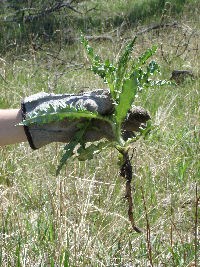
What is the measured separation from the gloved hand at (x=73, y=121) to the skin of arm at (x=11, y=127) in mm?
39

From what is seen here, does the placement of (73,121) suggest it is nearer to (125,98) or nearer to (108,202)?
(125,98)

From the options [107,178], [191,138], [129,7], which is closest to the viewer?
[107,178]

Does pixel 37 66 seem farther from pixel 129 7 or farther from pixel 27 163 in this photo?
pixel 129 7

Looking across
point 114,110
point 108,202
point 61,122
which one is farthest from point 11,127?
point 108,202

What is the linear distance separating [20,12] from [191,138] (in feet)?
17.3

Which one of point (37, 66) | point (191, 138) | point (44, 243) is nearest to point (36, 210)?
point (44, 243)

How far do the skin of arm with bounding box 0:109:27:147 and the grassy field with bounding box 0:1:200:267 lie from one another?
9.7 inches

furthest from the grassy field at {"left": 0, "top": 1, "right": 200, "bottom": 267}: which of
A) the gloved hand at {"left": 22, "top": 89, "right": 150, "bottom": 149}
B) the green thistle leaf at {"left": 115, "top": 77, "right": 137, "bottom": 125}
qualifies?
the green thistle leaf at {"left": 115, "top": 77, "right": 137, "bottom": 125}

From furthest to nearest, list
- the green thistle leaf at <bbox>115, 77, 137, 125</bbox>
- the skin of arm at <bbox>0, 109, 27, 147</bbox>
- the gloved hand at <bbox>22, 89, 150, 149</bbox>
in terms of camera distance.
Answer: the skin of arm at <bbox>0, 109, 27, 147</bbox> → the gloved hand at <bbox>22, 89, 150, 149</bbox> → the green thistle leaf at <bbox>115, 77, 137, 125</bbox>

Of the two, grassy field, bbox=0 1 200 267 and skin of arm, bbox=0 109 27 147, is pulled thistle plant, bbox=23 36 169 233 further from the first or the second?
grassy field, bbox=0 1 200 267

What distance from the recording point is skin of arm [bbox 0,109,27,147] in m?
1.91

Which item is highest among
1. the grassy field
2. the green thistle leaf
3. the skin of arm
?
the green thistle leaf

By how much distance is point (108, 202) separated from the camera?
2.43 m

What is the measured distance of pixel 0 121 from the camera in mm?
1935
